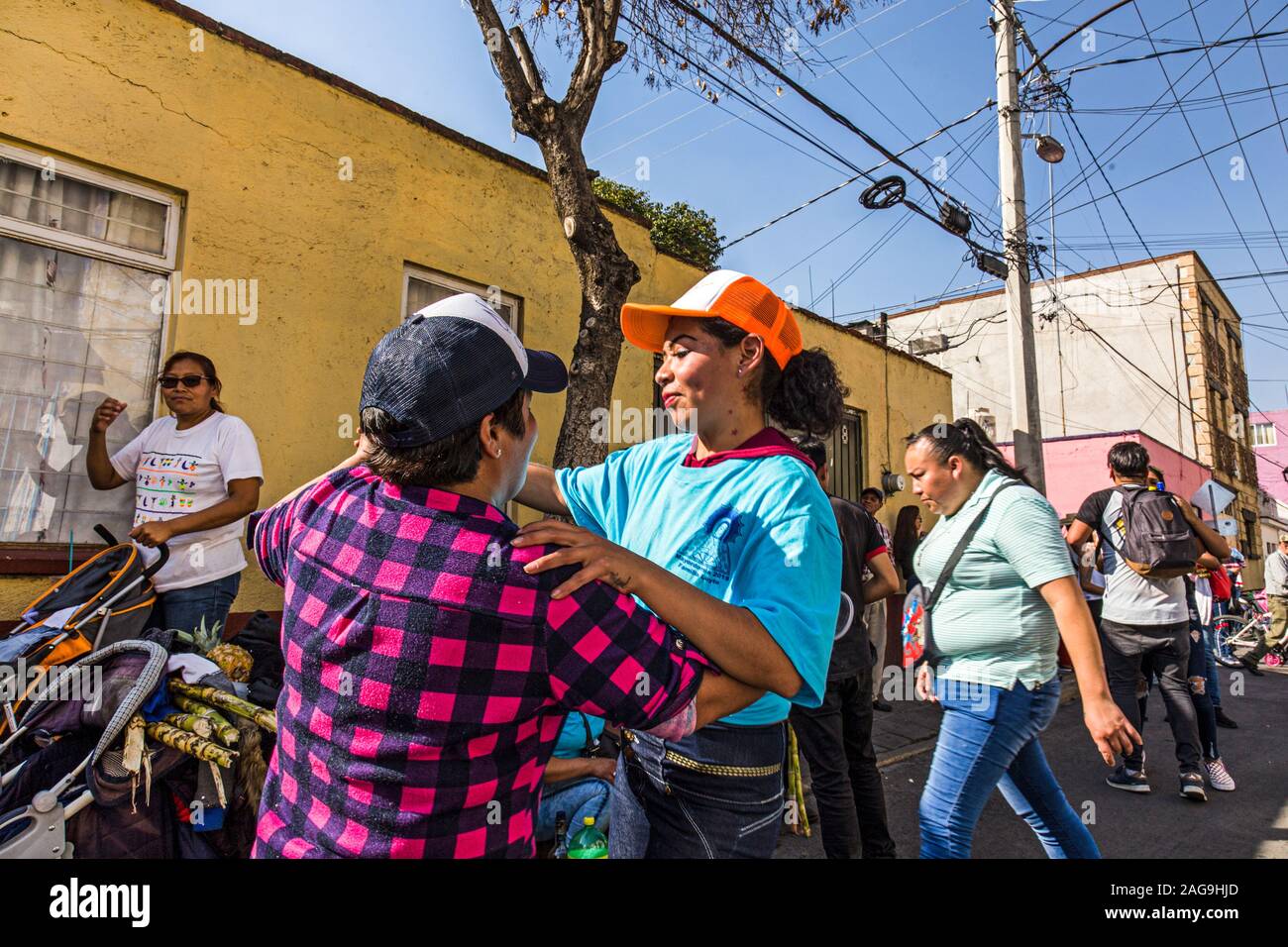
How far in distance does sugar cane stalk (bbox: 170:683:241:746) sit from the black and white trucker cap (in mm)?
1804

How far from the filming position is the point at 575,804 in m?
2.54

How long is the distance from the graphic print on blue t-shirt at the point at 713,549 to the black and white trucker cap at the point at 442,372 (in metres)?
0.52

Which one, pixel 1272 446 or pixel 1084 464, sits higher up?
pixel 1272 446

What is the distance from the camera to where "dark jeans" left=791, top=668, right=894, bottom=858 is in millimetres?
3105

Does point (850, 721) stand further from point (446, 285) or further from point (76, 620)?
point (446, 285)

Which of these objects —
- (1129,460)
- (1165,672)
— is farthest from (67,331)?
(1165,672)

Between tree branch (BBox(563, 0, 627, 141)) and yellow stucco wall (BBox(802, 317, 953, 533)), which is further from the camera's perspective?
yellow stucco wall (BBox(802, 317, 953, 533))

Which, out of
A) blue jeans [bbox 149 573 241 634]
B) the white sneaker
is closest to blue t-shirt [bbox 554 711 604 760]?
blue jeans [bbox 149 573 241 634]

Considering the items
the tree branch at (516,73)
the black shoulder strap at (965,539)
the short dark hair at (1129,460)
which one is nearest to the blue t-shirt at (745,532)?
the black shoulder strap at (965,539)

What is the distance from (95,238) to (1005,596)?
5350 mm

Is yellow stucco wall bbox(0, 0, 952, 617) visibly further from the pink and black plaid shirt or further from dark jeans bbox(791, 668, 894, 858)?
the pink and black plaid shirt

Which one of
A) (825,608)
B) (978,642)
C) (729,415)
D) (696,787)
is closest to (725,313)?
(729,415)

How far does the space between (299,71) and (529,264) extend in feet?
7.55
